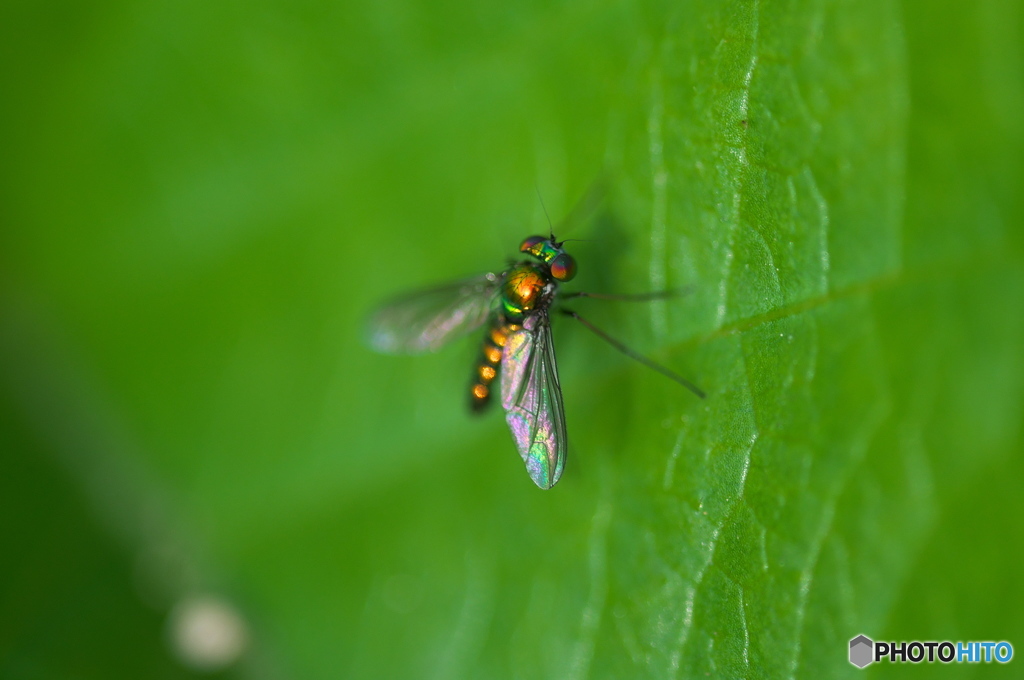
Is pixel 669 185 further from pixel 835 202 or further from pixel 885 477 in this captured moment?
pixel 885 477

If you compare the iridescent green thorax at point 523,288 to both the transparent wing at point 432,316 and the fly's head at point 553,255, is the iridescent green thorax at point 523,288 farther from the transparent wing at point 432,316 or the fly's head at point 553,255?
the transparent wing at point 432,316

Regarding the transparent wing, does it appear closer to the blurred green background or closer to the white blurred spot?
the blurred green background

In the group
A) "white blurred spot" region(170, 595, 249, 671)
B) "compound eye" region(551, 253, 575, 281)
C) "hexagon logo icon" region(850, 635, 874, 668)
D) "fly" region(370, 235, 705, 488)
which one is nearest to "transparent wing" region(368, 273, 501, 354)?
"fly" region(370, 235, 705, 488)

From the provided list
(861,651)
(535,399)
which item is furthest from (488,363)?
(861,651)

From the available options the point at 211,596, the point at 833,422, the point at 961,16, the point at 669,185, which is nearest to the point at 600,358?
the point at 669,185

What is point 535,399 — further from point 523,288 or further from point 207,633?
point 207,633

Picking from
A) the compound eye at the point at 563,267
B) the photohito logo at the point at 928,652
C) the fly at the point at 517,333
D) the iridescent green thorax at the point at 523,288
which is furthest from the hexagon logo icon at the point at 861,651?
the iridescent green thorax at the point at 523,288
